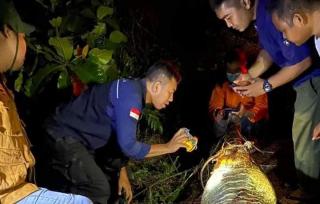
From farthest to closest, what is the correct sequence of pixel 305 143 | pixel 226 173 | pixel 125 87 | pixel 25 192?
pixel 305 143 → pixel 125 87 → pixel 226 173 → pixel 25 192

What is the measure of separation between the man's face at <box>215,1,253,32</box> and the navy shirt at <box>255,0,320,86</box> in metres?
0.10

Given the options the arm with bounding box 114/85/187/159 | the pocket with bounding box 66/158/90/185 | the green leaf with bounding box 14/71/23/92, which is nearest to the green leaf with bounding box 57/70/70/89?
the green leaf with bounding box 14/71/23/92

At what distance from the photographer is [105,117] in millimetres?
3793

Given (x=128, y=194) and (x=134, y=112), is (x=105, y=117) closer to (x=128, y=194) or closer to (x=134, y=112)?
(x=134, y=112)

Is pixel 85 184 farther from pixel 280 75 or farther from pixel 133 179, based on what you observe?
pixel 280 75

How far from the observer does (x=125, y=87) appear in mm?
3607

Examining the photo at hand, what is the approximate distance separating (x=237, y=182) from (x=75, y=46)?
99.9 inches

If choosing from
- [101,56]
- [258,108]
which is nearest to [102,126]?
[101,56]

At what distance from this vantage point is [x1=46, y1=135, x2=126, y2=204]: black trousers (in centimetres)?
387

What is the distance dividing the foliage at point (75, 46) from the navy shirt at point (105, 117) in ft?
3.16

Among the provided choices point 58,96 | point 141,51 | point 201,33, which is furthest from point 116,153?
point 201,33

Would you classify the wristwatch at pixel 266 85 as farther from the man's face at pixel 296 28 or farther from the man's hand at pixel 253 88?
the man's face at pixel 296 28

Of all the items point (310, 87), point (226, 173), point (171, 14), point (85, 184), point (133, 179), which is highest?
point (171, 14)

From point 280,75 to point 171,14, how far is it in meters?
3.55
